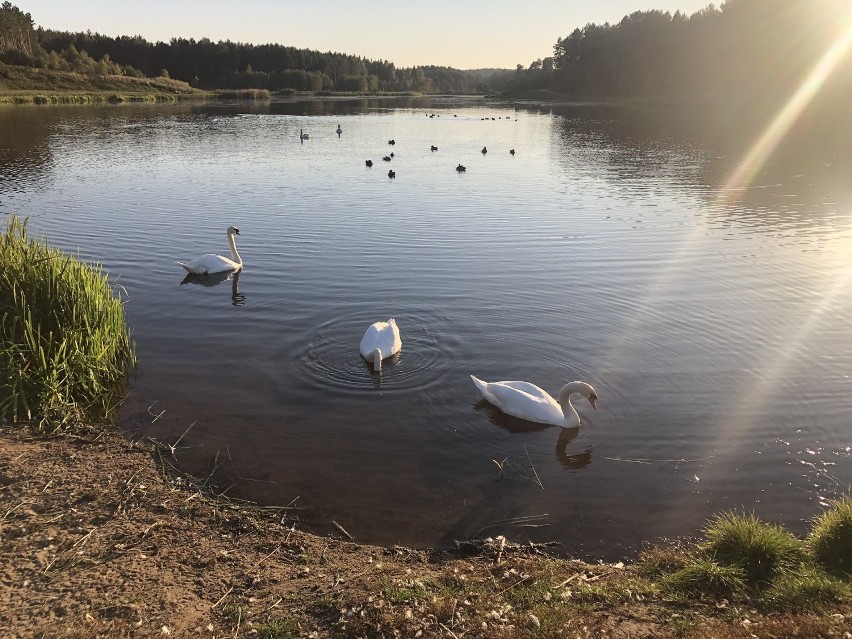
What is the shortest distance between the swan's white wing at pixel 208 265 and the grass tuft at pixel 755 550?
47.7ft

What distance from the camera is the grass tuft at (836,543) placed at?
653 centimetres

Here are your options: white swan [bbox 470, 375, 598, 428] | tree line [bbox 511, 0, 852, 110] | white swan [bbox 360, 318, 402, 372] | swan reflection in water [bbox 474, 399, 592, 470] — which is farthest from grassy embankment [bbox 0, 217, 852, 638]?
tree line [bbox 511, 0, 852, 110]

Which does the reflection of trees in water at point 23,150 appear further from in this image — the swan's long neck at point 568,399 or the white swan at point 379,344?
the swan's long neck at point 568,399

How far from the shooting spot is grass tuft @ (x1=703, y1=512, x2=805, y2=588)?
6.48m

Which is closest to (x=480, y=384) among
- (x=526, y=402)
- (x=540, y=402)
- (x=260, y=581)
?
(x=526, y=402)

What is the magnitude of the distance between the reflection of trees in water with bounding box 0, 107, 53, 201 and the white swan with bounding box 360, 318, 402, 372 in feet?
70.1

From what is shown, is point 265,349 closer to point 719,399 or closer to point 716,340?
point 719,399

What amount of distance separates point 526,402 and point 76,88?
126m

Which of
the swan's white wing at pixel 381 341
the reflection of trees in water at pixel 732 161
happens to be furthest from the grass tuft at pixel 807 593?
the reflection of trees in water at pixel 732 161

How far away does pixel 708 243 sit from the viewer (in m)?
22.4

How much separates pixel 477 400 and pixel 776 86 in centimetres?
11615

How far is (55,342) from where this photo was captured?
1029 centimetres

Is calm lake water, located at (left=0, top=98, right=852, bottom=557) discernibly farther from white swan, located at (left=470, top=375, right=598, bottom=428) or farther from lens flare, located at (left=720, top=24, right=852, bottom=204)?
lens flare, located at (left=720, top=24, right=852, bottom=204)

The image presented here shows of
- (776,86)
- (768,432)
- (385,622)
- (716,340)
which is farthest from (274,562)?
(776,86)
